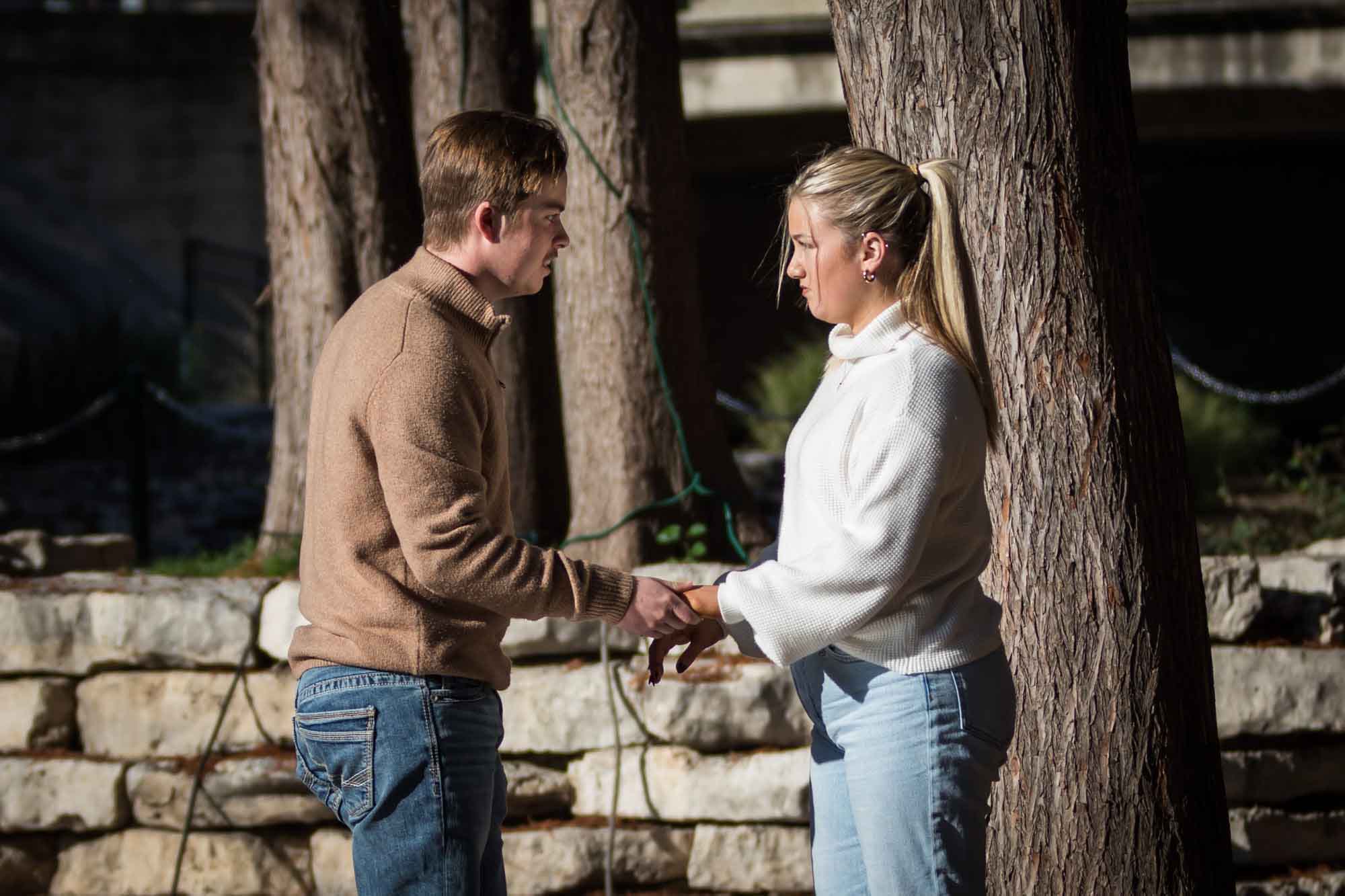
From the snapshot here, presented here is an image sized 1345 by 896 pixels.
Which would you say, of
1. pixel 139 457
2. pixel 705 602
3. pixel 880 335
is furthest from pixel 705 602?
pixel 139 457

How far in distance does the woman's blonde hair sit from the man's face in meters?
0.43

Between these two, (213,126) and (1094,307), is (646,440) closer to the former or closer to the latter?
(1094,307)

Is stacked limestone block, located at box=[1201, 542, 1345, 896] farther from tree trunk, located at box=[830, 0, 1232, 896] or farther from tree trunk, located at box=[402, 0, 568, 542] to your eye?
tree trunk, located at box=[402, 0, 568, 542]

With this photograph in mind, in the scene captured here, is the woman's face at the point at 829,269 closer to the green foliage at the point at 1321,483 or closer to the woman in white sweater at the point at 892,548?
the woman in white sweater at the point at 892,548

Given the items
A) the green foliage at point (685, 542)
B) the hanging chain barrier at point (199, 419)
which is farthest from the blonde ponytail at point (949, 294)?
the hanging chain barrier at point (199, 419)

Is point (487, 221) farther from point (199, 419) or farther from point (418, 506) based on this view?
point (199, 419)

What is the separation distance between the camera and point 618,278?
193 inches

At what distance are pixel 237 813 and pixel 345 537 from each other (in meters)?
2.45

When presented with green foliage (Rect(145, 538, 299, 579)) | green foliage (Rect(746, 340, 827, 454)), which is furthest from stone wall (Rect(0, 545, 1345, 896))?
green foliage (Rect(746, 340, 827, 454))

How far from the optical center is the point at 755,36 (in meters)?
9.89

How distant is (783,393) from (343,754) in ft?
23.6

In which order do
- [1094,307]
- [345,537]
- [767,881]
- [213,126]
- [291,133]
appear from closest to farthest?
1. [345,537]
2. [1094,307]
3. [767,881]
4. [291,133]
5. [213,126]

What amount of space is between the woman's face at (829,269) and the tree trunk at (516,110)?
276cm

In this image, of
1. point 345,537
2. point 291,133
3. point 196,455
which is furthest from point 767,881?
point 196,455
